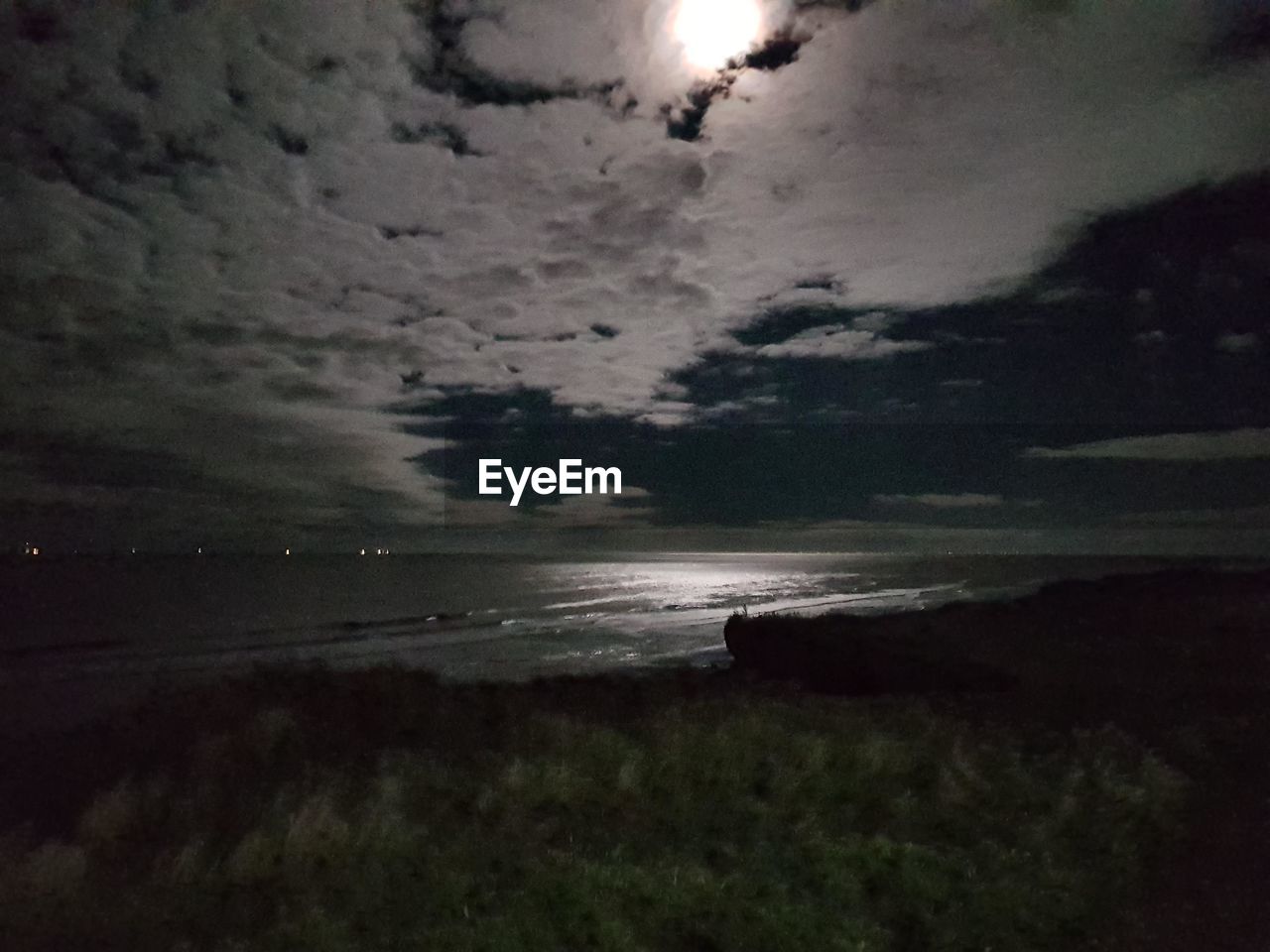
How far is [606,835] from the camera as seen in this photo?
8.70m

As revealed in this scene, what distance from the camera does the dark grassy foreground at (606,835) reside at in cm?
689

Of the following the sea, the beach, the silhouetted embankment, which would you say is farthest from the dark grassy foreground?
the sea

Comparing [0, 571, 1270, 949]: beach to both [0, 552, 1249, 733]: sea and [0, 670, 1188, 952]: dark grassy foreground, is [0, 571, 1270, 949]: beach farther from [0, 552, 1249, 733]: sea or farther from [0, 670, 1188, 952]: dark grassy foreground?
[0, 552, 1249, 733]: sea

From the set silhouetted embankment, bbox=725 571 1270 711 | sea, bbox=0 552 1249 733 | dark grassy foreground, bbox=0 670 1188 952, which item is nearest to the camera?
dark grassy foreground, bbox=0 670 1188 952

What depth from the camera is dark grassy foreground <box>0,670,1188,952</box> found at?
6887 mm

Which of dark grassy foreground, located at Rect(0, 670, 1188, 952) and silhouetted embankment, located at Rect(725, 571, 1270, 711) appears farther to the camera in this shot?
silhouetted embankment, located at Rect(725, 571, 1270, 711)

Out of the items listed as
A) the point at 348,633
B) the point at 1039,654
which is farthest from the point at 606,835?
the point at 348,633

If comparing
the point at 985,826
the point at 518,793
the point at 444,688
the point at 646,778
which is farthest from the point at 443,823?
the point at 444,688

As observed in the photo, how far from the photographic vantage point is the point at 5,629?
164ft

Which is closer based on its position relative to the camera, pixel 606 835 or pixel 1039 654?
pixel 606 835

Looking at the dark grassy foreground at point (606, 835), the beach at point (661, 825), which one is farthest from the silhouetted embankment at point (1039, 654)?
the dark grassy foreground at point (606, 835)

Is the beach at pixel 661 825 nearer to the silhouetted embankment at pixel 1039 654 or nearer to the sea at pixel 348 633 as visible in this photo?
the silhouetted embankment at pixel 1039 654

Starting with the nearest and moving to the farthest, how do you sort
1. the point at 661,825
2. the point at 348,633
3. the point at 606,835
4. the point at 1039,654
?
the point at 606,835 < the point at 661,825 < the point at 1039,654 < the point at 348,633

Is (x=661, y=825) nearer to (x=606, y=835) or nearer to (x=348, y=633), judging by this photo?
(x=606, y=835)
